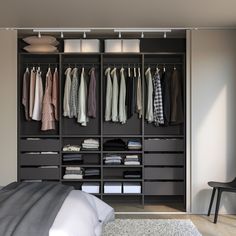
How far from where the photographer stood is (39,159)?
4.64 metres

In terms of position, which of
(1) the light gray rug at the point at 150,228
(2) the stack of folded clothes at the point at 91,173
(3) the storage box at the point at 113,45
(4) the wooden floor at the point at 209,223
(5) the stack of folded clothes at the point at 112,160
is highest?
(3) the storage box at the point at 113,45

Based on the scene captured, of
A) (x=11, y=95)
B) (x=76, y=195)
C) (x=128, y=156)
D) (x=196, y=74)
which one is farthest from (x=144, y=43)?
(x=76, y=195)

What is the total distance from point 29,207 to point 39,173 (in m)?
2.27

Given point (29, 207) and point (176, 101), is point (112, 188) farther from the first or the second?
point (29, 207)

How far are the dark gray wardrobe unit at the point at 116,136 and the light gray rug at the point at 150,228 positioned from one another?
675 mm

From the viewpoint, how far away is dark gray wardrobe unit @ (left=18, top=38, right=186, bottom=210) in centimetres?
466

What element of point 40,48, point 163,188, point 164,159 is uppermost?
point 40,48

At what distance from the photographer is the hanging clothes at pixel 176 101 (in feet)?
15.2

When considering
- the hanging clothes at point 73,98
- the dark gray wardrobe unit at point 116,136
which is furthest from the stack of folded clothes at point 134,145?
the hanging clothes at point 73,98

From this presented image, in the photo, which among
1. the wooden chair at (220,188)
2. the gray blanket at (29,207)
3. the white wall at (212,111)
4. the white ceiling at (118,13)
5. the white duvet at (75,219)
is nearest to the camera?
the gray blanket at (29,207)

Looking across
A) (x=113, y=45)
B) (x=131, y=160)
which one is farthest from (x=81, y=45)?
(x=131, y=160)

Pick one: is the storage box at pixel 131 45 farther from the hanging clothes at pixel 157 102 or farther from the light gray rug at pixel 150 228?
the light gray rug at pixel 150 228

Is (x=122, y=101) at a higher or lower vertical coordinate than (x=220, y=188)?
higher

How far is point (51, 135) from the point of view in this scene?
4.77 metres
